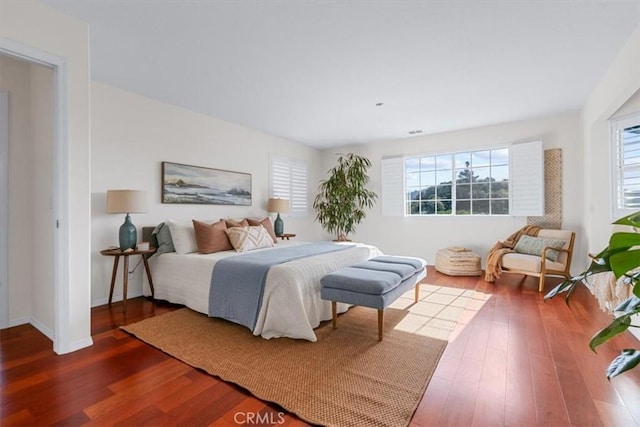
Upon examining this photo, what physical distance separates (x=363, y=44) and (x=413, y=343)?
2.47m

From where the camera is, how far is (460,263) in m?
4.66

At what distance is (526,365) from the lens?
2.02 m

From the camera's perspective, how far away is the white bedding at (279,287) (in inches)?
94.9

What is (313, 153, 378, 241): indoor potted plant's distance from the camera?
567 cm

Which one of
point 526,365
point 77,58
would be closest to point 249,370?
point 526,365

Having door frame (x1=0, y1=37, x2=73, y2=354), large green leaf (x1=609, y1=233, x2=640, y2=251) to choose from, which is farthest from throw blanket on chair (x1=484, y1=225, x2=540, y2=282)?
door frame (x1=0, y1=37, x2=73, y2=354)

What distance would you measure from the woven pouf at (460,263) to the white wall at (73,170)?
178 inches

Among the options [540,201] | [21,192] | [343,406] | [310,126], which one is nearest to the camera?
[343,406]

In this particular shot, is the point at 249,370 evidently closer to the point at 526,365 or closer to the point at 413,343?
the point at 413,343

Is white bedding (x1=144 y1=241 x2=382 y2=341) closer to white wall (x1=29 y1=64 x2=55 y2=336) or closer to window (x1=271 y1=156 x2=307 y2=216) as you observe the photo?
white wall (x1=29 y1=64 x2=55 y2=336)

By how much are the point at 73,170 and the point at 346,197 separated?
4166 millimetres

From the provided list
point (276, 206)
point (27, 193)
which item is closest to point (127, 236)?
point (27, 193)

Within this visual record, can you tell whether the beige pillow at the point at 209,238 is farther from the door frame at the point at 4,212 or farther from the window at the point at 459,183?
the window at the point at 459,183

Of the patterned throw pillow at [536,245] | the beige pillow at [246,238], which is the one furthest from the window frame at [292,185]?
the patterned throw pillow at [536,245]
